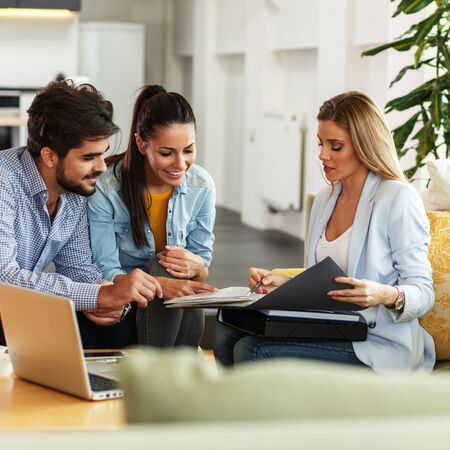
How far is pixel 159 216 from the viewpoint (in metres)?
2.60

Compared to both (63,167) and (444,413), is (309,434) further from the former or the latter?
(63,167)

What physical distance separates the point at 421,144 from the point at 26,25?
7238 millimetres

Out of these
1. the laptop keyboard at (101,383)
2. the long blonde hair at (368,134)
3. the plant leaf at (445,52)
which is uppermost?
the plant leaf at (445,52)

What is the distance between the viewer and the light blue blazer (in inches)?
83.2

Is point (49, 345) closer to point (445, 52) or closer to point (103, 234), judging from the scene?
point (103, 234)

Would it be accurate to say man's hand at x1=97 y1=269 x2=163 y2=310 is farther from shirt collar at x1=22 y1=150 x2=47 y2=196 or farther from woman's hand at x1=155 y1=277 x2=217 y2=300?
shirt collar at x1=22 y1=150 x2=47 y2=196

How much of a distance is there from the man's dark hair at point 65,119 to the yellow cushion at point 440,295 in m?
1.03

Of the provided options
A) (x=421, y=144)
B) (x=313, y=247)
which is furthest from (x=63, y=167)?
(x=421, y=144)

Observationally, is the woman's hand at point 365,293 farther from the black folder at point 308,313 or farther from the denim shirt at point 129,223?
the denim shirt at point 129,223

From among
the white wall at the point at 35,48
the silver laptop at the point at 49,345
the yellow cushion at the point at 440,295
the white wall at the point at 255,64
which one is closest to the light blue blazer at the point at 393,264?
the yellow cushion at the point at 440,295

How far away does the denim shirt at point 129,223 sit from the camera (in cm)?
250

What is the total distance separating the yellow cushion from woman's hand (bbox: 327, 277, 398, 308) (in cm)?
34

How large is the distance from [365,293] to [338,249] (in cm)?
31

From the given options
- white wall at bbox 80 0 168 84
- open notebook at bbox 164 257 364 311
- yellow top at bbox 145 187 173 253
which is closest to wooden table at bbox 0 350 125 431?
open notebook at bbox 164 257 364 311
